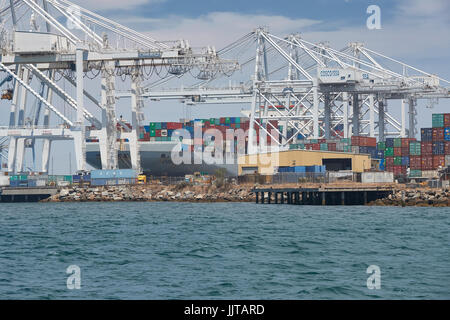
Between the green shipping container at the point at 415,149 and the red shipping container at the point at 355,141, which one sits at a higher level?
the red shipping container at the point at 355,141

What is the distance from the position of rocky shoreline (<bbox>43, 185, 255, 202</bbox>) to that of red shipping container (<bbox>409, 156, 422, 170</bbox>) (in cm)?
1994

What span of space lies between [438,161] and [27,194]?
5268cm

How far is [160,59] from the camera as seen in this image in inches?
3652

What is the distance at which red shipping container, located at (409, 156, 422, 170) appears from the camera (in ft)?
302

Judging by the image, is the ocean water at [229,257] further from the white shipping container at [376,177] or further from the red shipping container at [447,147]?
the red shipping container at [447,147]

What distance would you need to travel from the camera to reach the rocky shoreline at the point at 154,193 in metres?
93.4

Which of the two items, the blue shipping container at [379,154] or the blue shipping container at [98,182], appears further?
the blue shipping container at [379,154]

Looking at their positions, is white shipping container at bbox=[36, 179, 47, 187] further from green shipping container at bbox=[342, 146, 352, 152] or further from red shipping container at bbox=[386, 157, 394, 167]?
red shipping container at bbox=[386, 157, 394, 167]

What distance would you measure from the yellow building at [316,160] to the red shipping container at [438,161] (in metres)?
9.65

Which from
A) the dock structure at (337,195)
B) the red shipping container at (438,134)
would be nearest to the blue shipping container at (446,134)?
the red shipping container at (438,134)

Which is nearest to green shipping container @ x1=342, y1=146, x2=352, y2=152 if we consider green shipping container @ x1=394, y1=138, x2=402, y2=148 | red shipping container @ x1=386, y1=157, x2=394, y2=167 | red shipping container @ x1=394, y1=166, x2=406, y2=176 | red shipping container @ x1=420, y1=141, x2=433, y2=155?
red shipping container @ x1=386, y1=157, x2=394, y2=167

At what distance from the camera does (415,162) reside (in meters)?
92.6

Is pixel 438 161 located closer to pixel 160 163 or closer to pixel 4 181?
pixel 160 163
